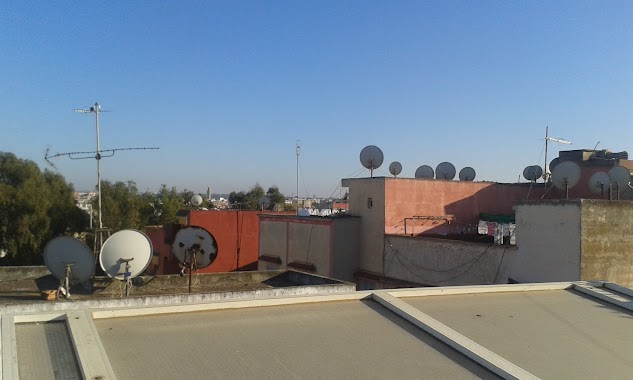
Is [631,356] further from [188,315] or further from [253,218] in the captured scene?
[253,218]

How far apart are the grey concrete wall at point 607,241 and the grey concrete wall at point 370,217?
7.96 metres

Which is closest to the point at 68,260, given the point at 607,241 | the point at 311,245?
the point at 311,245

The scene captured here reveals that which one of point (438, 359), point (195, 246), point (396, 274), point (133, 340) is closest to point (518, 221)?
point (396, 274)

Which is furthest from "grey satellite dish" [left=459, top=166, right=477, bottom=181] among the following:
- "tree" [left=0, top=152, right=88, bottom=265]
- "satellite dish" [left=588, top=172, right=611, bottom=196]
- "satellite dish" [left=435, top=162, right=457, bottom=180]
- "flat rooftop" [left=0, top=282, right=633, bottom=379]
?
"tree" [left=0, top=152, right=88, bottom=265]

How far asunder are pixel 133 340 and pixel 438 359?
114 inches

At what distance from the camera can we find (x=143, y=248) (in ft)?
33.2

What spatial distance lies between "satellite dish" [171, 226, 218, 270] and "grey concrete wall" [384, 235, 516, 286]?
326 inches

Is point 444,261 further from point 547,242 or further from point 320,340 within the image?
point 320,340

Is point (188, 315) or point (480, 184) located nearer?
point (188, 315)

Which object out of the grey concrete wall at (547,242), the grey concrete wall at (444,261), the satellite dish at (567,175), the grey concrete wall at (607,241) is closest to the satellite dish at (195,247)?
the grey concrete wall at (444,261)

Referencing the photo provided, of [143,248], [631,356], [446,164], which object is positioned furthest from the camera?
[446,164]

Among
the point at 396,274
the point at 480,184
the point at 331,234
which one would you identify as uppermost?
the point at 480,184

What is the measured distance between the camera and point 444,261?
17797 mm

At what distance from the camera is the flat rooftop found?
4.26 meters
